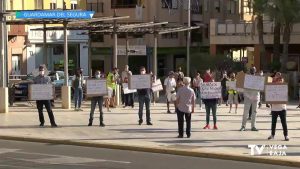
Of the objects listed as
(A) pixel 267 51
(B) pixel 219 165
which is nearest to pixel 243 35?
(A) pixel 267 51

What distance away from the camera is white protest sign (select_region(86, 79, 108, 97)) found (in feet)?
71.2

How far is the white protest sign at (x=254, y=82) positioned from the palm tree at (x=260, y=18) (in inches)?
1014

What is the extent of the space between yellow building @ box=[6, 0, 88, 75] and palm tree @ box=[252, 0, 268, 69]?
14774 mm

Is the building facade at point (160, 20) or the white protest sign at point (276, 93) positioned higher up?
the building facade at point (160, 20)

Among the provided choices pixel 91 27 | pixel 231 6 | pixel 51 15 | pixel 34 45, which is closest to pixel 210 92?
pixel 51 15

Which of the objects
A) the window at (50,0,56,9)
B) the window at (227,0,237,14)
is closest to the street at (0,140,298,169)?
the window at (50,0,56,9)

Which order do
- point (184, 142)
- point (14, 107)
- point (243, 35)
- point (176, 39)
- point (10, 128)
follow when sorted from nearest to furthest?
point (184, 142) → point (10, 128) → point (14, 107) → point (243, 35) → point (176, 39)

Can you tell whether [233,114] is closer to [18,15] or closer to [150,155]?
[18,15]

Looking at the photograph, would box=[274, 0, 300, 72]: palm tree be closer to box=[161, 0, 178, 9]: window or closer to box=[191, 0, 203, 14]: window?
box=[161, 0, 178, 9]: window

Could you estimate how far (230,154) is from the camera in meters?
15.2

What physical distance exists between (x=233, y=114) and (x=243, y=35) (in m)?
25.1

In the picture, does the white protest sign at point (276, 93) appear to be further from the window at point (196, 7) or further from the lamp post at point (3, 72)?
the window at point (196, 7)

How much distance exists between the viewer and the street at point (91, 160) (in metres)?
13.8

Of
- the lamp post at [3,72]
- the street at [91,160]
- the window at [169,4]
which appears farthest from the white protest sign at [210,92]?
the window at [169,4]
